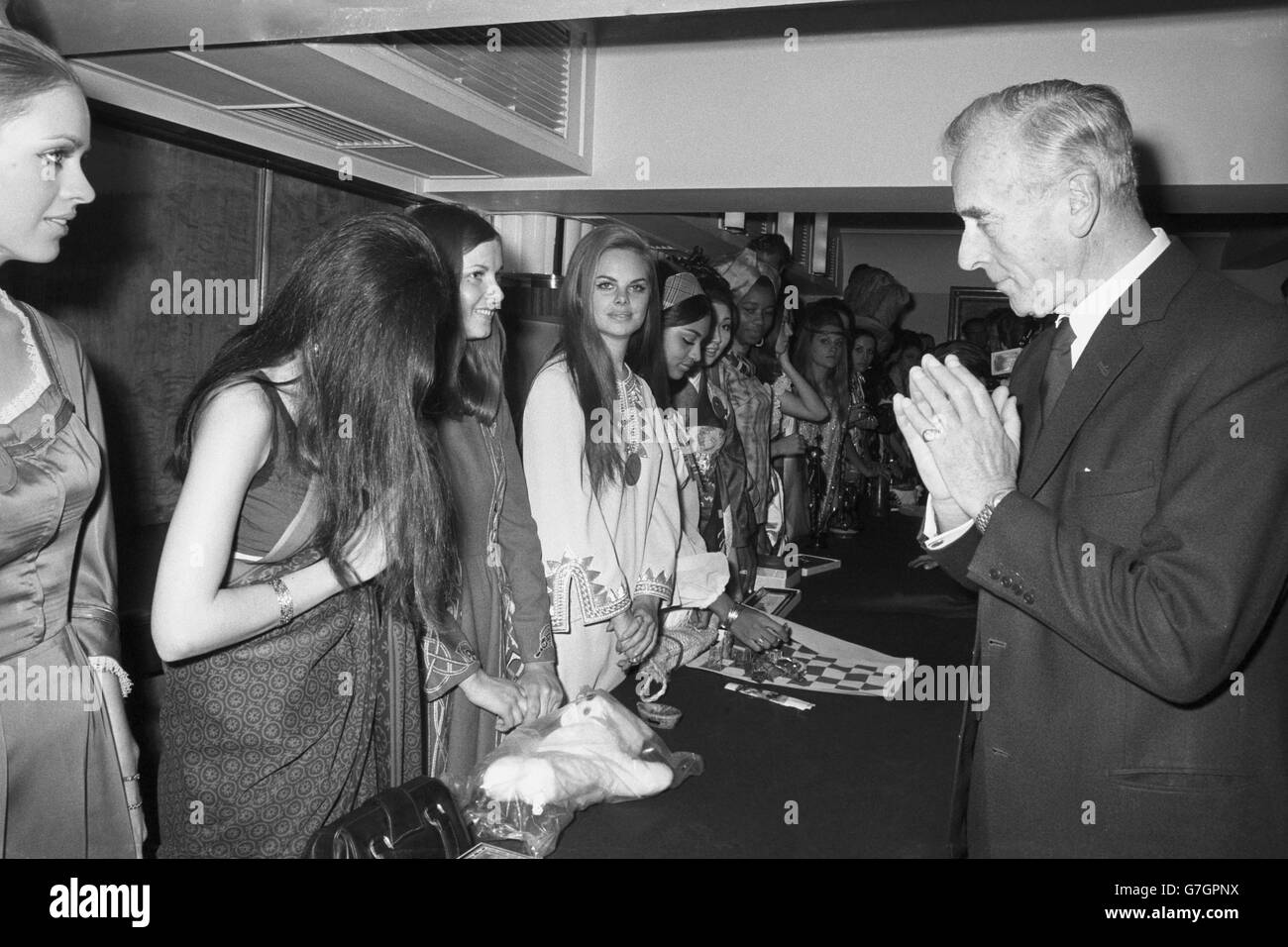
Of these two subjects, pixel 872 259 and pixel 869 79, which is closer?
pixel 869 79

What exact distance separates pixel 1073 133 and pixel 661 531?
1352 mm

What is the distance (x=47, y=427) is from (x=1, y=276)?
0.58m

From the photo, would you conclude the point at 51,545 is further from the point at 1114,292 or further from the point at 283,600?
the point at 1114,292

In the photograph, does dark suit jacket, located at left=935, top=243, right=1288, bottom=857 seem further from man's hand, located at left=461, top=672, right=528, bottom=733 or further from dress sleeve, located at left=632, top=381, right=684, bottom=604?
dress sleeve, located at left=632, top=381, right=684, bottom=604

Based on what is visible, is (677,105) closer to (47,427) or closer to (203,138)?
(203,138)

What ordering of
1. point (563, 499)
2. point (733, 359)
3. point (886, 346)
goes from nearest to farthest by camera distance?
point (563, 499) < point (733, 359) < point (886, 346)

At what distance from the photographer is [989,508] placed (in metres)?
0.93

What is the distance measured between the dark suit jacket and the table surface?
0.99ft

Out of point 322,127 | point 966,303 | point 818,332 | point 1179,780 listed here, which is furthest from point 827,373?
point 966,303

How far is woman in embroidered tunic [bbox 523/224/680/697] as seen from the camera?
193 centimetres

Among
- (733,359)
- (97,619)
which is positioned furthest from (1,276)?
(733,359)

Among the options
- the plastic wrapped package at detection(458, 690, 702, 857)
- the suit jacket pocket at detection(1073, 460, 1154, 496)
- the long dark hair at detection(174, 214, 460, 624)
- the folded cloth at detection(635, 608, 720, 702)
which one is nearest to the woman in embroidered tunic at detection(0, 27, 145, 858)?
the long dark hair at detection(174, 214, 460, 624)

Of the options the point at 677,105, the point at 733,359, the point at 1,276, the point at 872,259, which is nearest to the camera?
the point at 1,276

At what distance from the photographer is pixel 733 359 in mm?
3398
